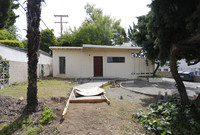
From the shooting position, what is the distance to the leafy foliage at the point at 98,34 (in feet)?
72.9

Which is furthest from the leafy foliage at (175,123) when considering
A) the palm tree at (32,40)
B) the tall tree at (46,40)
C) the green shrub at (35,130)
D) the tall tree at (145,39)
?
the tall tree at (46,40)

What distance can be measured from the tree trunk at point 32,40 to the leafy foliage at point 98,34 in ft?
59.3

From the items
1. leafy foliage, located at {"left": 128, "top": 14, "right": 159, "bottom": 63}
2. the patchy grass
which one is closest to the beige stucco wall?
leafy foliage, located at {"left": 128, "top": 14, "right": 159, "bottom": 63}

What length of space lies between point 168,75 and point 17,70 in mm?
19461

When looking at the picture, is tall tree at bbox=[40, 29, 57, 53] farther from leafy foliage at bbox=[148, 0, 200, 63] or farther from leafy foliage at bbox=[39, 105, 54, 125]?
leafy foliage at bbox=[148, 0, 200, 63]

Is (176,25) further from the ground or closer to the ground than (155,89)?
further from the ground

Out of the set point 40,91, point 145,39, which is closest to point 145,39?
point 145,39

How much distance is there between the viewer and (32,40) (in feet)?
10.3

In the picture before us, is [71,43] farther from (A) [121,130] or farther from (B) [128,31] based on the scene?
(A) [121,130]

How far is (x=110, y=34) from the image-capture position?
22.7 metres

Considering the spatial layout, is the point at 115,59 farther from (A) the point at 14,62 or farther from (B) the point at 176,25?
(B) the point at 176,25

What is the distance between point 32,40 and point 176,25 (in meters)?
3.85

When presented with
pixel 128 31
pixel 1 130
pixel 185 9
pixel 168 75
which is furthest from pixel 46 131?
pixel 128 31

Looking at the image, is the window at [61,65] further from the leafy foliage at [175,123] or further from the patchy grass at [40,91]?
the leafy foliage at [175,123]
